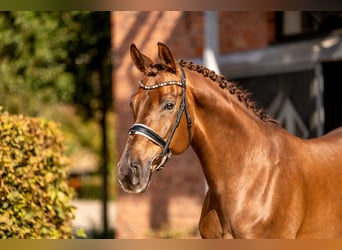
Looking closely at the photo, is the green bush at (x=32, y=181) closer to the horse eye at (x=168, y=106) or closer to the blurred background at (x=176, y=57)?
the blurred background at (x=176, y=57)

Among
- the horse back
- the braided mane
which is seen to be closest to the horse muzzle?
the braided mane

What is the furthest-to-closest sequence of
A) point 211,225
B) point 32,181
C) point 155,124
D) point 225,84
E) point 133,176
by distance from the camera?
1. point 32,181
2. point 225,84
3. point 211,225
4. point 155,124
5. point 133,176

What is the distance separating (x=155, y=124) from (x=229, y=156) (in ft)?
1.83

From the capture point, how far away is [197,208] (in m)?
9.62

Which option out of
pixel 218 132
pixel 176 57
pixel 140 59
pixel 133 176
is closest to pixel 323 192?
pixel 218 132

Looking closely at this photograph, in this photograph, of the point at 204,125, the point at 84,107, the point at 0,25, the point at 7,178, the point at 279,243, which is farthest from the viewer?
the point at 84,107

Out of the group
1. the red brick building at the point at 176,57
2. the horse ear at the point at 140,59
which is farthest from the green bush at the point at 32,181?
the red brick building at the point at 176,57

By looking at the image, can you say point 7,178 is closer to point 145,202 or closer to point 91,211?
point 145,202

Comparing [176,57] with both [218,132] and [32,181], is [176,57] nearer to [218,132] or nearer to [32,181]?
[32,181]

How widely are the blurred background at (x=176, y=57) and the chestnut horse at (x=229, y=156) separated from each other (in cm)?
272

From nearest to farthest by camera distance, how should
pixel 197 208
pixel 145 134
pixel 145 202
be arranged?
1. pixel 145 134
2. pixel 197 208
3. pixel 145 202

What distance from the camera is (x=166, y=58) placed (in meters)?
3.99

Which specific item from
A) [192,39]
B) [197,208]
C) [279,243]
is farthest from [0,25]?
[279,243]

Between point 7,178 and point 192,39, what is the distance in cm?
513
